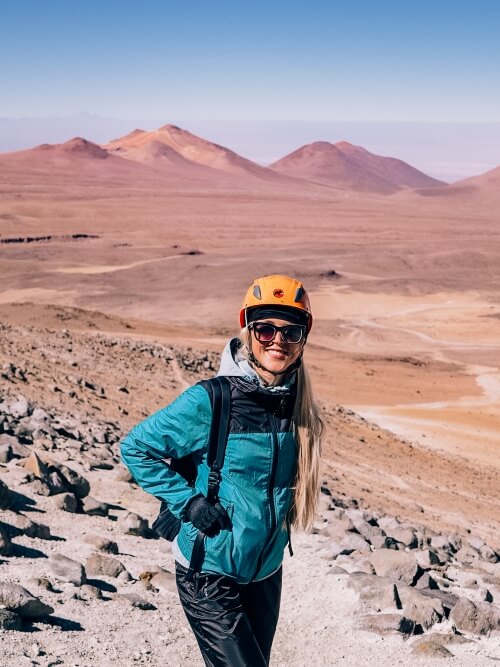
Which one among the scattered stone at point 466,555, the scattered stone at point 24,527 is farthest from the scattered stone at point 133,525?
the scattered stone at point 466,555

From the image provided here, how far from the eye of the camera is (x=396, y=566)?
634cm

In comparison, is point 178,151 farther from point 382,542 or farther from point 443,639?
point 443,639

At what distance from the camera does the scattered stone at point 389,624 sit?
5320 millimetres

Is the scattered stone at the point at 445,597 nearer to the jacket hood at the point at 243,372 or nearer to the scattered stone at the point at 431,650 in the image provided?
the scattered stone at the point at 431,650

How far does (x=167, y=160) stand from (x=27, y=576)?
160 m

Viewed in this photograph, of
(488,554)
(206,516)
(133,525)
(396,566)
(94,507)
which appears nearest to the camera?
(206,516)

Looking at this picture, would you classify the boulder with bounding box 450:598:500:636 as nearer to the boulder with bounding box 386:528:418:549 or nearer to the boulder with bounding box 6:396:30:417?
the boulder with bounding box 386:528:418:549

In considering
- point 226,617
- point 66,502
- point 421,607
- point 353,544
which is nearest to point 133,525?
point 66,502

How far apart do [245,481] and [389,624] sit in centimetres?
282

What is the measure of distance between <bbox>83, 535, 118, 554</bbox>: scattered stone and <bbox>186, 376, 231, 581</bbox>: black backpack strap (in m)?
3.25

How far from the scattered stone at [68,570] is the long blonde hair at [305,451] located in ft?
8.19

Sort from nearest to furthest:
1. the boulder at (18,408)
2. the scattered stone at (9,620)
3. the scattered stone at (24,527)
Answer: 1. the scattered stone at (9,620)
2. the scattered stone at (24,527)
3. the boulder at (18,408)

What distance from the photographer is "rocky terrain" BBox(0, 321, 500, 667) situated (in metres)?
4.64

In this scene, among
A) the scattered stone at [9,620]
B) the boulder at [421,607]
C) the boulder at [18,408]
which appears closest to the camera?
the scattered stone at [9,620]
